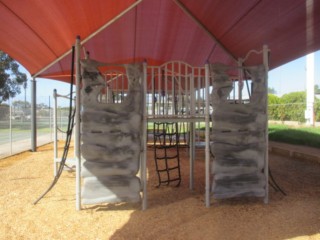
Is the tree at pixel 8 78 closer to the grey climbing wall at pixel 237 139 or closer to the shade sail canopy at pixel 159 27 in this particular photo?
the shade sail canopy at pixel 159 27

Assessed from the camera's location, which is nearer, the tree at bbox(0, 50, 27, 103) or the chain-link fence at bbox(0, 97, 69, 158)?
the chain-link fence at bbox(0, 97, 69, 158)

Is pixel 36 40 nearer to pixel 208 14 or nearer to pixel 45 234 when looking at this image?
pixel 208 14

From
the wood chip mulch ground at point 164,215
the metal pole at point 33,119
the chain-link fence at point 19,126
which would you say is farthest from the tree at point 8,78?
the wood chip mulch ground at point 164,215

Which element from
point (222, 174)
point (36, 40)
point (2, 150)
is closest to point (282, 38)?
point (222, 174)

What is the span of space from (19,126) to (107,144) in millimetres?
10384

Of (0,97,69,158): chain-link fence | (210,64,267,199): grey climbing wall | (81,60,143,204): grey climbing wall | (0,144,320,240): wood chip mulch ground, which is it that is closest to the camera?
(0,144,320,240): wood chip mulch ground

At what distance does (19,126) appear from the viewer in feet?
44.4

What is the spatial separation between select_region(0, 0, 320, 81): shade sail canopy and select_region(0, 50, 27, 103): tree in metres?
18.4

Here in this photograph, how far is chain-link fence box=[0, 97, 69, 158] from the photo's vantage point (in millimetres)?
11117

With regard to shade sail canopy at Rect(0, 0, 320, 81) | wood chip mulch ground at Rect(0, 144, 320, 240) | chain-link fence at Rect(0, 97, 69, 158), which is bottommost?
wood chip mulch ground at Rect(0, 144, 320, 240)

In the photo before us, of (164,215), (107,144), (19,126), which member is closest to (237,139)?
(164,215)

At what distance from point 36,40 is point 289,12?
4.85 meters

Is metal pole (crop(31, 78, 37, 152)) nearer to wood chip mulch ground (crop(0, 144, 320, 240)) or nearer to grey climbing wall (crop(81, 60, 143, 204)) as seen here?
wood chip mulch ground (crop(0, 144, 320, 240))

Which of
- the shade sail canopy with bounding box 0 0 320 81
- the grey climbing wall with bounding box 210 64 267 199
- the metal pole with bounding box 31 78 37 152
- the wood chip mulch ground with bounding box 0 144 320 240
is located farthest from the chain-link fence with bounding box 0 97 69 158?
the grey climbing wall with bounding box 210 64 267 199
